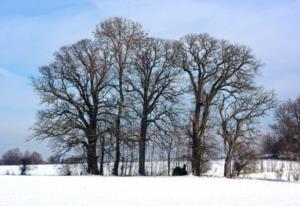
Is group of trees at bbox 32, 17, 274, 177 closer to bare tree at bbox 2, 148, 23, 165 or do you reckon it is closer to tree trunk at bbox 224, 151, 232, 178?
tree trunk at bbox 224, 151, 232, 178

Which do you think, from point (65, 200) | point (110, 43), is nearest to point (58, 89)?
point (110, 43)

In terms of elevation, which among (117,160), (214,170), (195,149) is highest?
(195,149)

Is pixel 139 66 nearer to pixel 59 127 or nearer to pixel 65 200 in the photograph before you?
pixel 59 127

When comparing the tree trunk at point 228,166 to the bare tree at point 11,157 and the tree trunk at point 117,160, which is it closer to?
the tree trunk at point 117,160

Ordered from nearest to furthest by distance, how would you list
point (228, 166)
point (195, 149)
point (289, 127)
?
point (195, 149)
point (228, 166)
point (289, 127)

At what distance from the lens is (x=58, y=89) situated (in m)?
50.2

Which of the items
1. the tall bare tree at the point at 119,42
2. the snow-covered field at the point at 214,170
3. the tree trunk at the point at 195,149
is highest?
the tall bare tree at the point at 119,42

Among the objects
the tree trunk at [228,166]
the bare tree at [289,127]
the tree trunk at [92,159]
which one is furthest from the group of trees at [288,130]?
the tree trunk at [92,159]

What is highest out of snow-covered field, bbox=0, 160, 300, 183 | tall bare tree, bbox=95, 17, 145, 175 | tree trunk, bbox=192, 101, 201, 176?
tall bare tree, bbox=95, 17, 145, 175

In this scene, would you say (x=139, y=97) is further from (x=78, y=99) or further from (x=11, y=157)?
(x=11, y=157)

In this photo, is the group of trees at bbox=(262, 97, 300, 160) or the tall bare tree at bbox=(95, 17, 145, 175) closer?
the tall bare tree at bbox=(95, 17, 145, 175)

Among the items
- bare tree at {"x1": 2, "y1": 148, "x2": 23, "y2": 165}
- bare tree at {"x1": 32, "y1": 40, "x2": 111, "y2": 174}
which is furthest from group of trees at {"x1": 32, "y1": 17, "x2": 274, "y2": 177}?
bare tree at {"x1": 2, "y1": 148, "x2": 23, "y2": 165}

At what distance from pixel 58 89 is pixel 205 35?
53.3ft

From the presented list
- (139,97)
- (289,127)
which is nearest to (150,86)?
(139,97)
